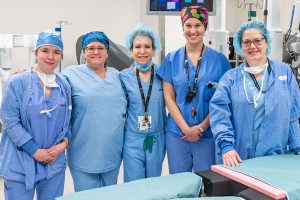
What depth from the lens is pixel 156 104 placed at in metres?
2.04

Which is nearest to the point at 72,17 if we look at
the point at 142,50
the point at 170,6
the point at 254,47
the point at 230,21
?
the point at 170,6

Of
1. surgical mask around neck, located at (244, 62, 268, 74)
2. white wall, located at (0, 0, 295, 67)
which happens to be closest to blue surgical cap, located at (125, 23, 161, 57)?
surgical mask around neck, located at (244, 62, 268, 74)

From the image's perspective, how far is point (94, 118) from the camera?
1909 millimetres

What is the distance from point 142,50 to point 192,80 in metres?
0.34

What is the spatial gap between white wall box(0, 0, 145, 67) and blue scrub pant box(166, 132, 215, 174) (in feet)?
10.2

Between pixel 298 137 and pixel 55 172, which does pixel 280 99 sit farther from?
pixel 55 172

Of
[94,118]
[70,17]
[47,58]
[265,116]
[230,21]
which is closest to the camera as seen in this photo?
[265,116]

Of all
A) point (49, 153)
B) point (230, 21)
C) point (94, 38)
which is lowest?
point (49, 153)

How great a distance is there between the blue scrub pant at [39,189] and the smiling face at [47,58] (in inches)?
22.1

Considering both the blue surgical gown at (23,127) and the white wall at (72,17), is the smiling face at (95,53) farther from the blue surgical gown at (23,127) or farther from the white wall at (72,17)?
the white wall at (72,17)

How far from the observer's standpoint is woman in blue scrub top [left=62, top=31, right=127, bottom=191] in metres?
1.92

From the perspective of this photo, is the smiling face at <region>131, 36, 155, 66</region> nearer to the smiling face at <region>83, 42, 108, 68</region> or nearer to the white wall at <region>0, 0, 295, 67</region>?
the smiling face at <region>83, 42, 108, 68</region>

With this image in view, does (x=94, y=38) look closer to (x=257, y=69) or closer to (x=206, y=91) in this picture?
(x=206, y=91)

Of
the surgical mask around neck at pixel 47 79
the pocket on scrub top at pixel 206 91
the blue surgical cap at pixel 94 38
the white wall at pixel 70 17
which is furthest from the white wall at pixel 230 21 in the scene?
the surgical mask around neck at pixel 47 79
